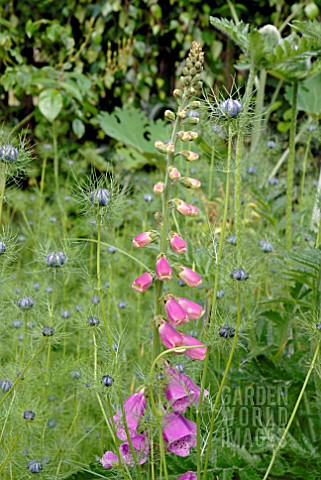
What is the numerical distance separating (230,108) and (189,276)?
239 mm

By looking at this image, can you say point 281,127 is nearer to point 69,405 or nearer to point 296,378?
point 69,405

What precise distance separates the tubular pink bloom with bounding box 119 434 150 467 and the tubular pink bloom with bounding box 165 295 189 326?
20 centimetres

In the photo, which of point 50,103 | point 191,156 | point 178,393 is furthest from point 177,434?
point 50,103

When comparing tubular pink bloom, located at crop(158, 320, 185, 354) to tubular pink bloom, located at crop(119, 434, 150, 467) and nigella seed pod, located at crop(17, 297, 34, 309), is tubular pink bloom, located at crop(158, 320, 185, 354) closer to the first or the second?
tubular pink bloom, located at crop(119, 434, 150, 467)

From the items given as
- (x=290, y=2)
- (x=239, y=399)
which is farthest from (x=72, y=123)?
(x=239, y=399)

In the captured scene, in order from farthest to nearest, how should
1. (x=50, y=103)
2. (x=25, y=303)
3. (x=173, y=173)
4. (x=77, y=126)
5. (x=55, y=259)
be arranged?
1. (x=77, y=126)
2. (x=50, y=103)
3. (x=25, y=303)
4. (x=55, y=259)
5. (x=173, y=173)

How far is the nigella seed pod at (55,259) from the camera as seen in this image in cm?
114

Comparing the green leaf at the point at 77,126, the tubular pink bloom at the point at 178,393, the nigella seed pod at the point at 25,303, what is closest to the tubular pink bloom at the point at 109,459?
the tubular pink bloom at the point at 178,393

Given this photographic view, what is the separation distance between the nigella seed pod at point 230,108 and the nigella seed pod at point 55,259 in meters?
0.39

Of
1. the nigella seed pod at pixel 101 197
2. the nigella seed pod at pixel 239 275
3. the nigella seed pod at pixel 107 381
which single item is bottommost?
the nigella seed pod at pixel 107 381

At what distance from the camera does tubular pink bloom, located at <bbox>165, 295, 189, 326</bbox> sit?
92 cm

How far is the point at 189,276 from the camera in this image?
0.96 m

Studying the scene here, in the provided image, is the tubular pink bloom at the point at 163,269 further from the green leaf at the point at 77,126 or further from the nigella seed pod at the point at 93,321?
the green leaf at the point at 77,126

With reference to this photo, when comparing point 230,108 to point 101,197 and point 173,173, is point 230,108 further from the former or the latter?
point 101,197
